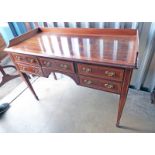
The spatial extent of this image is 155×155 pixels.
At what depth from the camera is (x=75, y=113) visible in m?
1.56

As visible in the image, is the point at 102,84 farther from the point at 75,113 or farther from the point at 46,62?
the point at 75,113

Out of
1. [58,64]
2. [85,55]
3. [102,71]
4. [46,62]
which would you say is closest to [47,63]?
[46,62]

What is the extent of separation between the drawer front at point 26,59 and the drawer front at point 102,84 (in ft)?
1.49

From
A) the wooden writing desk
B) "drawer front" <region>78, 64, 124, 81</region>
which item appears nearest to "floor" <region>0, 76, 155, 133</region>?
the wooden writing desk

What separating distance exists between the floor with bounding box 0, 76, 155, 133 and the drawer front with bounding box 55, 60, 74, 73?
2.18 ft

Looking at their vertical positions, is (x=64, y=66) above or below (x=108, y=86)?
above

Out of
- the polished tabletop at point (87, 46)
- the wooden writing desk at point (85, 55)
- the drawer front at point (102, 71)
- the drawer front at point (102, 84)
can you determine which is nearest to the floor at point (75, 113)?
the wooden writing desk at point (85, 55)

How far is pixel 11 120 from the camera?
5.23 ft

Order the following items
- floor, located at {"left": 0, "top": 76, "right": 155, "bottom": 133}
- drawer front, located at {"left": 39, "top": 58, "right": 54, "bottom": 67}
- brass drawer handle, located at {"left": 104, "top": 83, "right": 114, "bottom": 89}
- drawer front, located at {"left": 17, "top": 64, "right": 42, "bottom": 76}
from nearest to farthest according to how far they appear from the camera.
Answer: brass drawer handle, located at {"left": 104, "top": 83, "right": 114, "bottom": 89} → drawer front, located at {"left": 39, "top": 58, "right": 54, "bottom": 67} → drawer front, located at {"left": 17, "top": 64, "right": 42, "bottom": 76} → floor, located at {"left": 0, "top": 76, "right": 155, "bottom": 133}

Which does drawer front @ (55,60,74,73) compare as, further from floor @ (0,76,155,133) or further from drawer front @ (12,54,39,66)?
floor @ (0,76,155,133)

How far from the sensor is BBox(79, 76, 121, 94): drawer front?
3.32 feet

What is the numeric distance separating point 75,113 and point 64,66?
27.7 inches
